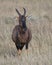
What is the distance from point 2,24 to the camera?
58.3ft

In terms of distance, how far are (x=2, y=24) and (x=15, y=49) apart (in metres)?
4.55

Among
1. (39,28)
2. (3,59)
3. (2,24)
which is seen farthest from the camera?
(2,24)

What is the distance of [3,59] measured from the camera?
11.9m

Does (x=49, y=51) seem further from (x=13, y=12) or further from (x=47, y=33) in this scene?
(x=13, y=12)

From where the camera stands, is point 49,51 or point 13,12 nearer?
point 49,51

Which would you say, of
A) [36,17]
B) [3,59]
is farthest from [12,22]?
[3,59]

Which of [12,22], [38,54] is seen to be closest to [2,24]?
[12,22]

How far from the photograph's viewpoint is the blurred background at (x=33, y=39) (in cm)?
1173

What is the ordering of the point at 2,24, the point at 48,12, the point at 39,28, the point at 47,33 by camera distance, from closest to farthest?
the point at 47,33 < the point at 39,28 < the point at 2,24 < the point at 48,12

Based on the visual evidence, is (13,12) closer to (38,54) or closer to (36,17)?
(36,17)

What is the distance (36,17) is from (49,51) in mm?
7245

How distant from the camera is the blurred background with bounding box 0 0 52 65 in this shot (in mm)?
11727

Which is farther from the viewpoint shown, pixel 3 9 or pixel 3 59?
pixel 3 9

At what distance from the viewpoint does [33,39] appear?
14516 mm
